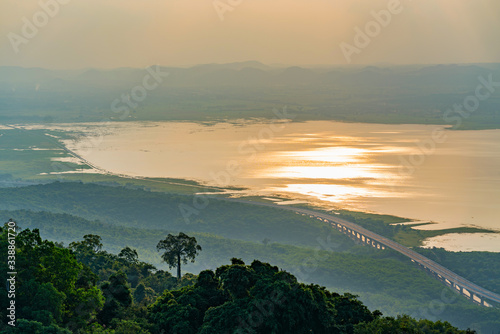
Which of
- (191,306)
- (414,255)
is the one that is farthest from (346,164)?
(191,306)

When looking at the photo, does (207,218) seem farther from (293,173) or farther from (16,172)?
(16,172)

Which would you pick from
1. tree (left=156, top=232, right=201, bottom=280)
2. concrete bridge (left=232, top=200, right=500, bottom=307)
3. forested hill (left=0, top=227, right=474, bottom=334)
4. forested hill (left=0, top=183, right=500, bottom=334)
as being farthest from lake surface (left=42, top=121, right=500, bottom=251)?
forested hill (left=0, top=227, right=474, bottom=334)

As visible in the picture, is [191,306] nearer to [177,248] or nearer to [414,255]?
[177,248]

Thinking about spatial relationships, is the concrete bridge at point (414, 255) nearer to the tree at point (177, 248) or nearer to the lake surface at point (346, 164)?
the lake surface at point (346, 164)

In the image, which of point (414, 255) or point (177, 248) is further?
point (414, 255)

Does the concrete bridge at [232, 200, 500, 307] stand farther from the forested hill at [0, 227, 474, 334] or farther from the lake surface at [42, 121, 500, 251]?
the forested hill at [0, 227, 474, 334]

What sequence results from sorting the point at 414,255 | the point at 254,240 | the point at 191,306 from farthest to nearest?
the point at 254,240, the point at 414,255, the point at 191,306
